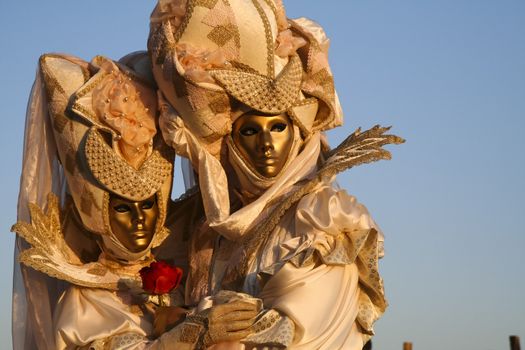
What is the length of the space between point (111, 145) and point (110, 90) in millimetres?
352

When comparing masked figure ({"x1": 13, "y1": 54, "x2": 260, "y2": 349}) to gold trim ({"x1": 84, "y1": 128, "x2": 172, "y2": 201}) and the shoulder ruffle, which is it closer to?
gold trim ({"x1": 84, "y1": 128, "x2": 172, "y2": 201})

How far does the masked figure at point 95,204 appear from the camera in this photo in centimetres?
916

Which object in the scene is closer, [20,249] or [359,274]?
[359,274]

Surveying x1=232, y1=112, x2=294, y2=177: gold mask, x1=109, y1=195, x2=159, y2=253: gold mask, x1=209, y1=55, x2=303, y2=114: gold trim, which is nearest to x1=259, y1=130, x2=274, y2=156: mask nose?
x1=232, y1=112, x2=294, y2=177: gold mask

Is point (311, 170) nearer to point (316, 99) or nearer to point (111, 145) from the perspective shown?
point (316, 99)

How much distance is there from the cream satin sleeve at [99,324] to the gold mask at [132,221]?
0.39 meters

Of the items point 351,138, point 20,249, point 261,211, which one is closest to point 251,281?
point 261,211

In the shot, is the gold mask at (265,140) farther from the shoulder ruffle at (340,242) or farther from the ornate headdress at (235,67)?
the shoulder ruffle at (340,242)

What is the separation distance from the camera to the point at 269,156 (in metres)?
8.80

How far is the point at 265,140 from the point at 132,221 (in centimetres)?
108

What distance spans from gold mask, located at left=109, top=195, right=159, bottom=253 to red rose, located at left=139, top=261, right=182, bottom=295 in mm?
391

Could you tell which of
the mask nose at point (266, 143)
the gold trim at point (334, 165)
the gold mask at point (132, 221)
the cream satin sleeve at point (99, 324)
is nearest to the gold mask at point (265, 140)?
the mask nose at point (266, 143)

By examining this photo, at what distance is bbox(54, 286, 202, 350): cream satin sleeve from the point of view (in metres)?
8.98

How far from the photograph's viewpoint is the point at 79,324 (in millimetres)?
9195
